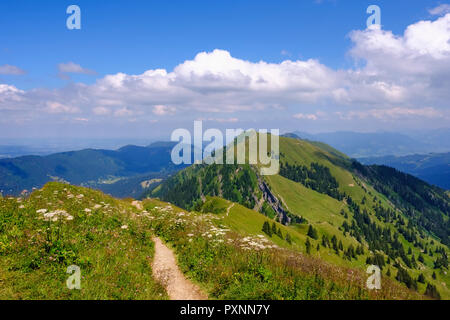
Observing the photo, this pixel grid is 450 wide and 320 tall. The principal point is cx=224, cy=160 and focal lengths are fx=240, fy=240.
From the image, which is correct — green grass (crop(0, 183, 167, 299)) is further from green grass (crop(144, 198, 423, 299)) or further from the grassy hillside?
green grass (crop(144, 198, 423, 299))

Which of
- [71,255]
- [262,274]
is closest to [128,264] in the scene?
[71,255]

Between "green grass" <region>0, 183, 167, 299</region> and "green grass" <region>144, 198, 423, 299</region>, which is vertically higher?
"green grass" <region>0, 183, 167, 299</region>

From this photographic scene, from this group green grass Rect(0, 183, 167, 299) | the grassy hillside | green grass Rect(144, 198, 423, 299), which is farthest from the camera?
green grass Rect(144, 198, 423, 299)

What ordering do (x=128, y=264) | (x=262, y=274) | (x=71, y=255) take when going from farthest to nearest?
(x=128, y=264)
(x=71, y=255)
(x=262, y=274)

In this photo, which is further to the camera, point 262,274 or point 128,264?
point 128,264

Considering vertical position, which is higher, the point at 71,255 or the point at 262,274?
the point at 71,255

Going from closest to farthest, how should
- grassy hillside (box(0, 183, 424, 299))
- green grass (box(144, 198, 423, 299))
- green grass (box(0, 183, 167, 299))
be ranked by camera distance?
1. green grass (box(0, 183, 167, 299))
2. grassy hillside (box(0, 183, 424, 299))
3. green grass (box(144, 198, 423, 299))

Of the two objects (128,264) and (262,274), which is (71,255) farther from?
(262,274)

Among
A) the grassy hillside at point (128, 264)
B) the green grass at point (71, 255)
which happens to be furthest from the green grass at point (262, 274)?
the green grass at point (71, 255)

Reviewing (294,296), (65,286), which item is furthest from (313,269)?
(65,286)

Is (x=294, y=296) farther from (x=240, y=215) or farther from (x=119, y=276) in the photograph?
(x=240, y=215)

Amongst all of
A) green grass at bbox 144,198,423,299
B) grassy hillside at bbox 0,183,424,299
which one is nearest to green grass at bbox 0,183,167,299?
grassy hillside at bbox 0,183,424,299

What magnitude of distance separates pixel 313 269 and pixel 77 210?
20023mm
